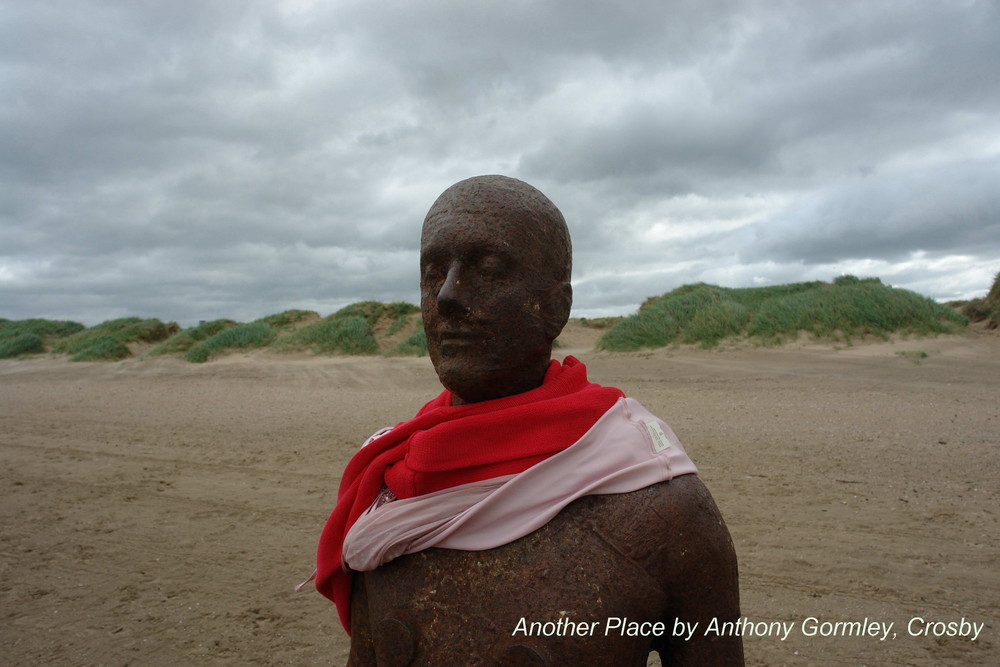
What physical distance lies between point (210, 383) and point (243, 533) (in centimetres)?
1036

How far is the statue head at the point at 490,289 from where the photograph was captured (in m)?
1.66

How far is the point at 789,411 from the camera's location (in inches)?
334

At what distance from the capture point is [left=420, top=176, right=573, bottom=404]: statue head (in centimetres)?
166

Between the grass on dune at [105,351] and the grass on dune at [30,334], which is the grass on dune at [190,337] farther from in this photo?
the grass on dune at [30,334]

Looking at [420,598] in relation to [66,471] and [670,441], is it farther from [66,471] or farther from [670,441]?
[66,471]

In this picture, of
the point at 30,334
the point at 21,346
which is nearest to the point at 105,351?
the point at 21,346

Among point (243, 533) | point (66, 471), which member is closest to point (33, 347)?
point (66, 471)

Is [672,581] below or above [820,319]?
below

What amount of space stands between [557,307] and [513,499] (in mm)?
553

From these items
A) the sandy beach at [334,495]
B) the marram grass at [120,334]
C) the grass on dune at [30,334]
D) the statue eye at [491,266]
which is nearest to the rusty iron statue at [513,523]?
the statue eye at [491,266]

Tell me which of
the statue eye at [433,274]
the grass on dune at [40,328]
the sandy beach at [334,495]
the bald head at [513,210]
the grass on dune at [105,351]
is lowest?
the sandy beach at [334,495]

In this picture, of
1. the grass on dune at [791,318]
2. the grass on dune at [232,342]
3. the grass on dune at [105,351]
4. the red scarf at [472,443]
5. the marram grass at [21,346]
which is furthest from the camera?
the marram grass at [21,346]

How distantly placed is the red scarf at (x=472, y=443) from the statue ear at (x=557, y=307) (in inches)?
5.8

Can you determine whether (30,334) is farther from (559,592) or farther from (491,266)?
(559,592)
